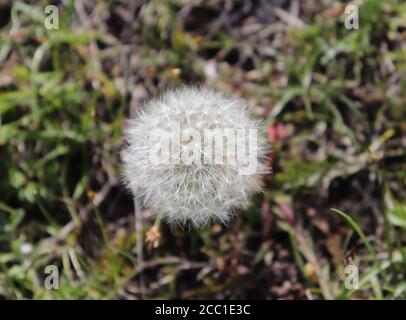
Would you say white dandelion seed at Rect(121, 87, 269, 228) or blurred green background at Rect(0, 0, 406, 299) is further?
blurred green background at Rect(0, 0, 406, 299)

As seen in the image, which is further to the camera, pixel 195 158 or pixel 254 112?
pixel 254 112

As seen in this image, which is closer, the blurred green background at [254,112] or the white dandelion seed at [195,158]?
the white dandelion seed at [195,158]

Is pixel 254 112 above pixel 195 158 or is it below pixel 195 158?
above

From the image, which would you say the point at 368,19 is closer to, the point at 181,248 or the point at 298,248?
the point at 298,248
